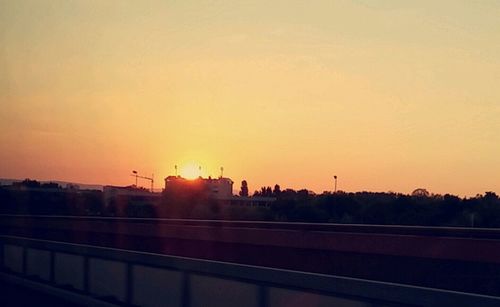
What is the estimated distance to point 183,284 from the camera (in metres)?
15.3

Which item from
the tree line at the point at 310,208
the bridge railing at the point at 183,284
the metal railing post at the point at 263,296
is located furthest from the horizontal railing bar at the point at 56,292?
the tree line at the point at 310,208

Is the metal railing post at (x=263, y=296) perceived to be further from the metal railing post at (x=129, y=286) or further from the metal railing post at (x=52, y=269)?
the metal railing post at (x=52, y=269)

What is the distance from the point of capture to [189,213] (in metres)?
84.7

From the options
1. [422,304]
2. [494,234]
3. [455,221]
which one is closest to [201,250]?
[494,234]

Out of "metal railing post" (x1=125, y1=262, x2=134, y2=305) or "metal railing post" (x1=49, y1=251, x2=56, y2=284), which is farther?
"metal railing post" (x1=49, y1=251, x2=56, y2=284)

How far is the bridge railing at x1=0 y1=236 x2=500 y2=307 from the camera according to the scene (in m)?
→ 11.0

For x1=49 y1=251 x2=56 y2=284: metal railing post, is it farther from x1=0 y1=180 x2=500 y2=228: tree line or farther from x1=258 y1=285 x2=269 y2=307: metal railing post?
x1=0 y1=180 x2=500 y2=228: tree line

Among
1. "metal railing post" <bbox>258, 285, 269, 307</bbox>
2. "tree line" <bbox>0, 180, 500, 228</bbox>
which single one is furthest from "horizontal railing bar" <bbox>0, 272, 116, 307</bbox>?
"tree line" <bbox>0, 180, 500, 228</bbox>

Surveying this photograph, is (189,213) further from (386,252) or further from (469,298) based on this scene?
(469,298)

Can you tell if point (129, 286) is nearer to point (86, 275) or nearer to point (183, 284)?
point (183, 284)

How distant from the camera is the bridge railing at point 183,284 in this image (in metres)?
11.0

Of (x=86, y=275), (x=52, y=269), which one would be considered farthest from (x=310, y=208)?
(x=86, y=275)

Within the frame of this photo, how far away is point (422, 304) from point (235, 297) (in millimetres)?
4007

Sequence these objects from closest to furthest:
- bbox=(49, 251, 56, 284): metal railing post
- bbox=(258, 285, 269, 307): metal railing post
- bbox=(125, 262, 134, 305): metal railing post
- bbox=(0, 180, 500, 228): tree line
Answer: bbox=(258, 285, 269, 307): metal railing post < bbox=(125, 262, 134, 305): metal railing post < bbox=(49, 251, 56, 284): metal railing post < bbox=(0, 180, 500, 228): tree line
